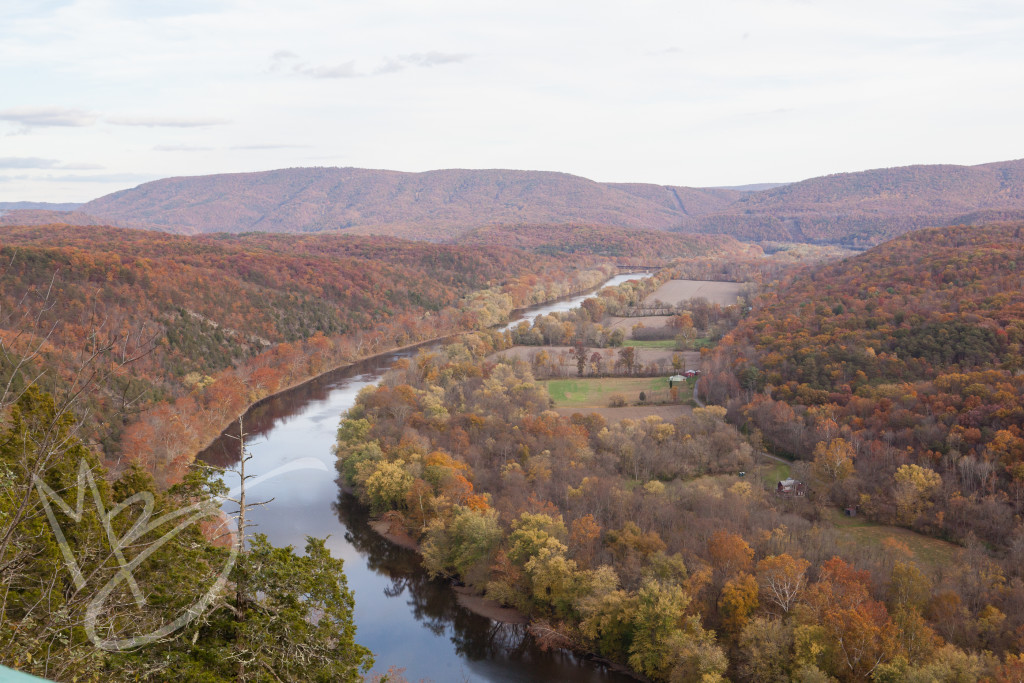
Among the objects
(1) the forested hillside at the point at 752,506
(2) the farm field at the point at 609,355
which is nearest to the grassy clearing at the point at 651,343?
(2) the farm field at the point at 609,355

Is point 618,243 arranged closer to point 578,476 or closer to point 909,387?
point 909,387

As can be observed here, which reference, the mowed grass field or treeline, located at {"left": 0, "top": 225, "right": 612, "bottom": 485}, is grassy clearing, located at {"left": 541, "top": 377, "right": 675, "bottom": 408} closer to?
the mowed grass field

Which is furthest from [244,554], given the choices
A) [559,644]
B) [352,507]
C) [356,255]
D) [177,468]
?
[356,255]

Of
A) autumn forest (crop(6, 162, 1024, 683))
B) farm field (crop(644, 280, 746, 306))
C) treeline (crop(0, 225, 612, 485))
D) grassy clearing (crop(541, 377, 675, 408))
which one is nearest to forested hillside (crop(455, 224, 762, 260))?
farm field (crop(644, 280, 746, 306))
